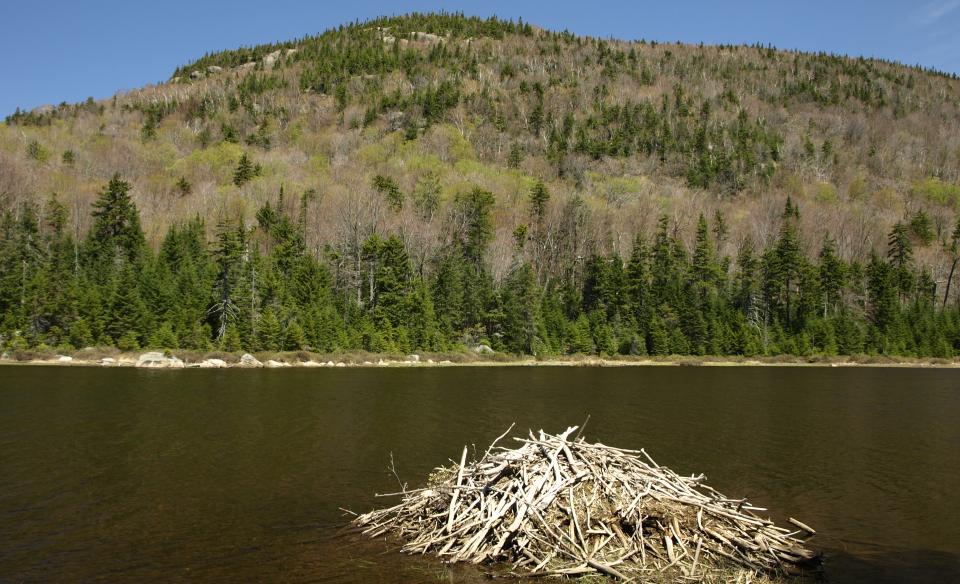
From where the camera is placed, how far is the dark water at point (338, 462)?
13297mm

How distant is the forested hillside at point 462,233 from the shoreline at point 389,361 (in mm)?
2256

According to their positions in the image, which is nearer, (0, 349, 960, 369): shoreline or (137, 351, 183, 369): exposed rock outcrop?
(137, 351, 183, 369): exposed rock outcrop

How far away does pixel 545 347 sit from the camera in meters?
86.6

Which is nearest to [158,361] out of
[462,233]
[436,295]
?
[436,295]

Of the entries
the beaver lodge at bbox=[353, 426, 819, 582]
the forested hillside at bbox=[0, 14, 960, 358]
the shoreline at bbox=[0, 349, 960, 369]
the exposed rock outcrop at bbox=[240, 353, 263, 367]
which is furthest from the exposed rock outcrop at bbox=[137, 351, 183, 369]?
the beaver lodge at bbox=[353, 426, 819, 582]

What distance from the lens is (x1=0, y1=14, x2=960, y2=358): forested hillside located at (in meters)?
78.5

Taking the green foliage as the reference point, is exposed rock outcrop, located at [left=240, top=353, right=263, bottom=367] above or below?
below

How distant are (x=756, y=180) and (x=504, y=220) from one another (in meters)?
80.2

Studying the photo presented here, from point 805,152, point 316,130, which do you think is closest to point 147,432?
point 316,130

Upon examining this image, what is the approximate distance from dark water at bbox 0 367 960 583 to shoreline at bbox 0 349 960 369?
59.7 feet

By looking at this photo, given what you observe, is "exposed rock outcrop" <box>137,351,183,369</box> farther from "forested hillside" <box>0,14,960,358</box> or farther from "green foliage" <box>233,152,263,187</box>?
"green foliage" <box>233,152,263,187</box>

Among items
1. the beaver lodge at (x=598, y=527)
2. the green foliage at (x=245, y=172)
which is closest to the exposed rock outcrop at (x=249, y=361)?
the beaver lodge at (x=598, y=527)

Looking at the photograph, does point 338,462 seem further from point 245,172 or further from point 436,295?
point 245,172

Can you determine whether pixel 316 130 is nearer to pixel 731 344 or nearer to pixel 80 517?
pixel 731 344
